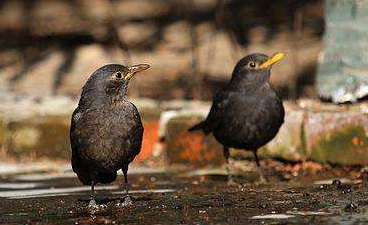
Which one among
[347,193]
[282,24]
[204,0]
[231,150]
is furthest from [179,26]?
[347,193]

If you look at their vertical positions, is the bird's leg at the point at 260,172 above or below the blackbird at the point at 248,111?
below

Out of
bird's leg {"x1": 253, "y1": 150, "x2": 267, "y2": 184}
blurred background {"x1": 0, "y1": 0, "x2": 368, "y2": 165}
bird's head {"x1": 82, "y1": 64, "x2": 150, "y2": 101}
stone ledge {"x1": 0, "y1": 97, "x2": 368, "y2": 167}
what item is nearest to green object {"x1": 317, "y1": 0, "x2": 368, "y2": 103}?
stone ledge {"x1": 0, "y1": 97, "x2": 368, "y2": 167}

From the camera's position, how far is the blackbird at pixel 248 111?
25.1 ft

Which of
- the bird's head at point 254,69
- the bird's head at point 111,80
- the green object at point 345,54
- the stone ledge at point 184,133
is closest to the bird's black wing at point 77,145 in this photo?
the bird's head at point 111,80

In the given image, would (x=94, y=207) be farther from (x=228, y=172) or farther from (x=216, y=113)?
(x=216, y=113)

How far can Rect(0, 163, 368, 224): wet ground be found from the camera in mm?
5466

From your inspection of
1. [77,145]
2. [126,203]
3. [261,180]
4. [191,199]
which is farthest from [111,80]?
[261,180]

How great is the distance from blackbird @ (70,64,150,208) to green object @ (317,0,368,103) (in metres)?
2.41

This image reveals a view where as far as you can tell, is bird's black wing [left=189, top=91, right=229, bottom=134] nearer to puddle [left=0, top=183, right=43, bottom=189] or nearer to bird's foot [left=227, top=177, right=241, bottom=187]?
bird's foot [left=227, top=177, right=241, bottom=187]

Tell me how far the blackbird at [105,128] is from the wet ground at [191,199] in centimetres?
28

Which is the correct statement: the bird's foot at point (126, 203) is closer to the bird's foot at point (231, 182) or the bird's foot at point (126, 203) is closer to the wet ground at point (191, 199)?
the wet ground at point (191, 199)

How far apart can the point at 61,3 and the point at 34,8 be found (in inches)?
13.0

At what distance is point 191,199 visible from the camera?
6.43m

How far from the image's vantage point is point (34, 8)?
422 inches
